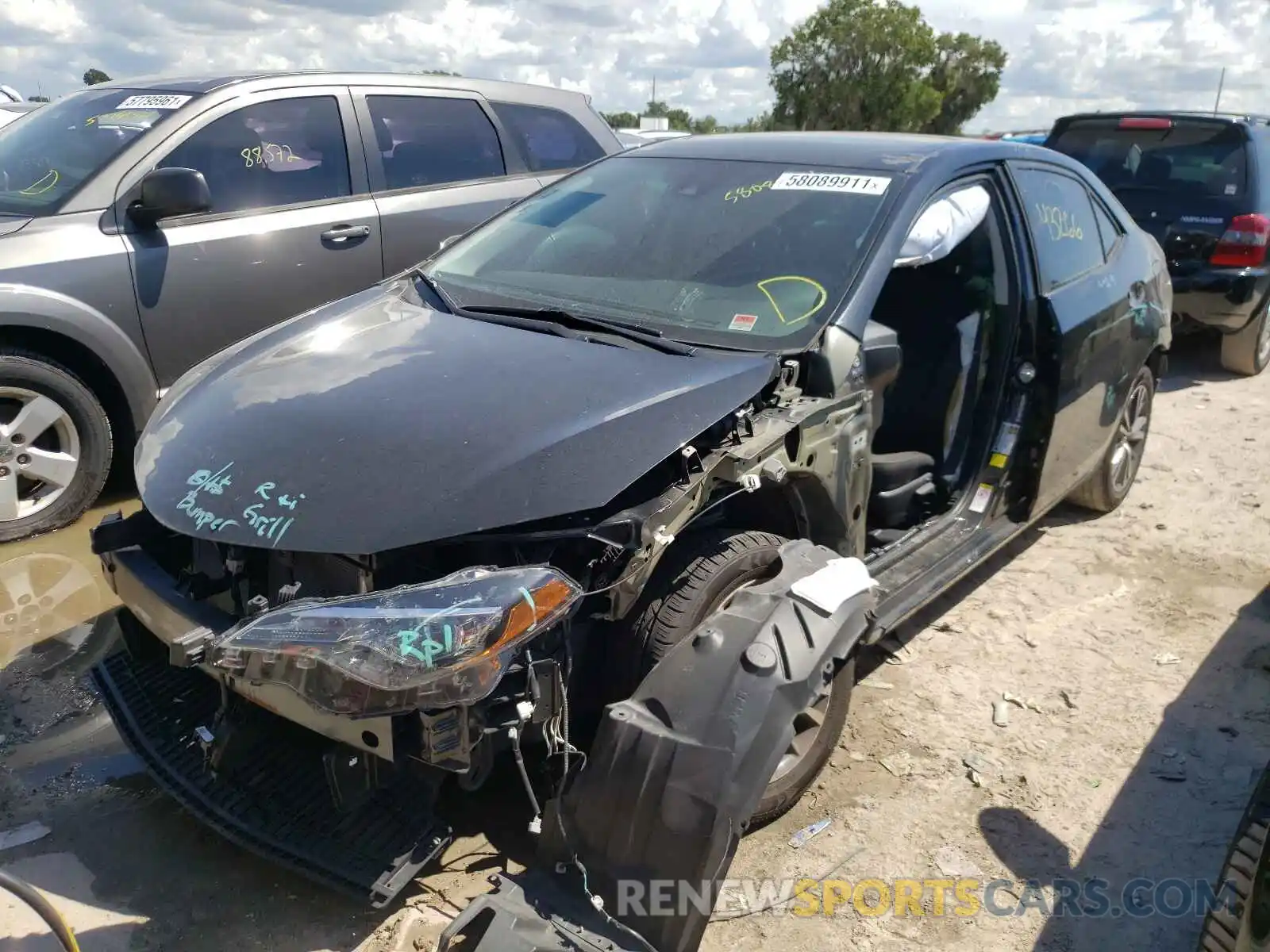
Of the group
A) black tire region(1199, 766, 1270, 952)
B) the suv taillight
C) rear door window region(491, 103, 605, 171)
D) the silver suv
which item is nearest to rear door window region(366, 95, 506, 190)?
the silver suv

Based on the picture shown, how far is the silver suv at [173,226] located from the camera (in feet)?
13.8

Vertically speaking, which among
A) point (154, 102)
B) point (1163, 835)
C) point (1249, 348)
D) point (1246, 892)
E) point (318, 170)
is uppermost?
point (154, 102)

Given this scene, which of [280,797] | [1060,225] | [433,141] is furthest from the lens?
[433,141]

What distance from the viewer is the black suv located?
6.95 meters

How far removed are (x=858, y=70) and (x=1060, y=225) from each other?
1499 inches

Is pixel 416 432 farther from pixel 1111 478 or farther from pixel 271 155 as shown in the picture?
pixel 1111 478

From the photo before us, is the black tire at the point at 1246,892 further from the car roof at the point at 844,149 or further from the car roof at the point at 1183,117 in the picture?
the car roof at the point at 1183,117

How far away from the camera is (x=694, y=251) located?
3.15 meters

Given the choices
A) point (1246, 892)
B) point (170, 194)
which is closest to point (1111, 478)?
point (1246, 892)

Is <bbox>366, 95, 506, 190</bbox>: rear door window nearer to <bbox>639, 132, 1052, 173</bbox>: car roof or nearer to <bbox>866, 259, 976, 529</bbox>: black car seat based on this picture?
<bbox>639, 132, 1052, 173</bbox>: car roof

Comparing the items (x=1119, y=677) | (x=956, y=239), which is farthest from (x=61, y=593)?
(x=1119, y=677)

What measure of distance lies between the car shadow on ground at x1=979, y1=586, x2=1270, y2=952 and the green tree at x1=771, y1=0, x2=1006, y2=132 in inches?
1451

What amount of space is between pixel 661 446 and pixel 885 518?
60.8 inches

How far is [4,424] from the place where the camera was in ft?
13.7
